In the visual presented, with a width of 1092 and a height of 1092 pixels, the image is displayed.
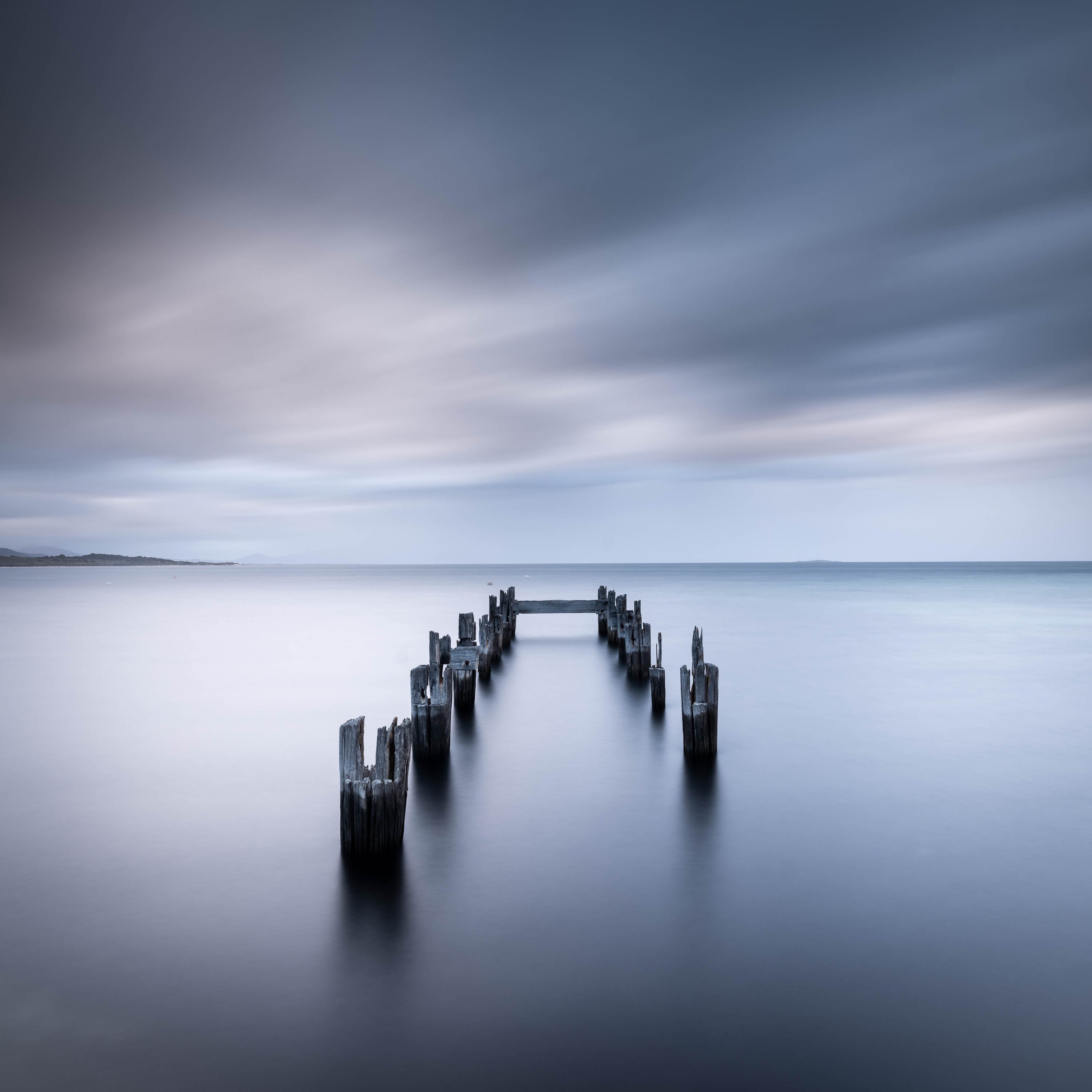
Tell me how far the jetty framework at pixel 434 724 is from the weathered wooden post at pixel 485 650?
0.11 ft

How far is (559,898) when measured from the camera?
728 centimetres

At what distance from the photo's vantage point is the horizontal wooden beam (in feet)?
83.6

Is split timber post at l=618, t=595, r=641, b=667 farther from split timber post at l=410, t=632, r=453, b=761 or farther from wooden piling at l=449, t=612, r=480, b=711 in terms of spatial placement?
split timber post at l=410, t=632, r=453, b=761

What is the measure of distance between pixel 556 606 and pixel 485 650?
5453mm

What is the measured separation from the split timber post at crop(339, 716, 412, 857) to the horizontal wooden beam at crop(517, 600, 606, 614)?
57.1 ft

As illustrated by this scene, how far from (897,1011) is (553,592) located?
65088 mm

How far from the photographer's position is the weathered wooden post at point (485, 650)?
Result: 20203 mm

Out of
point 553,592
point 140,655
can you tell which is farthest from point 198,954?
point 553,592

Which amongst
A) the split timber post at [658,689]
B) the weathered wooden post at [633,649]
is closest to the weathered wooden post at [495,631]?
the weathered wooden post at [633,649]

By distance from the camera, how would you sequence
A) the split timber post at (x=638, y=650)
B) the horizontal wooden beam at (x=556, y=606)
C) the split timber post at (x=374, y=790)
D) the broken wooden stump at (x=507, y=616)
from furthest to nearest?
the broken wooden stump at (x=507, y=616) → the horizontal wooden beam at (x=556, y=606) → the split timber post at (x=638, y=650) → the split timber post at (x=374, y=790)

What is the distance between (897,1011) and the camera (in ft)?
17.4

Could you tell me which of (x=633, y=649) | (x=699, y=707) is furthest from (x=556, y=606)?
(x=699, y=707)

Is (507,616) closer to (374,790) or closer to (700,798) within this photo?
(700,798)

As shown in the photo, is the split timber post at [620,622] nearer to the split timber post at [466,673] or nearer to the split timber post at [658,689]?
the split timber post at [658,689]
